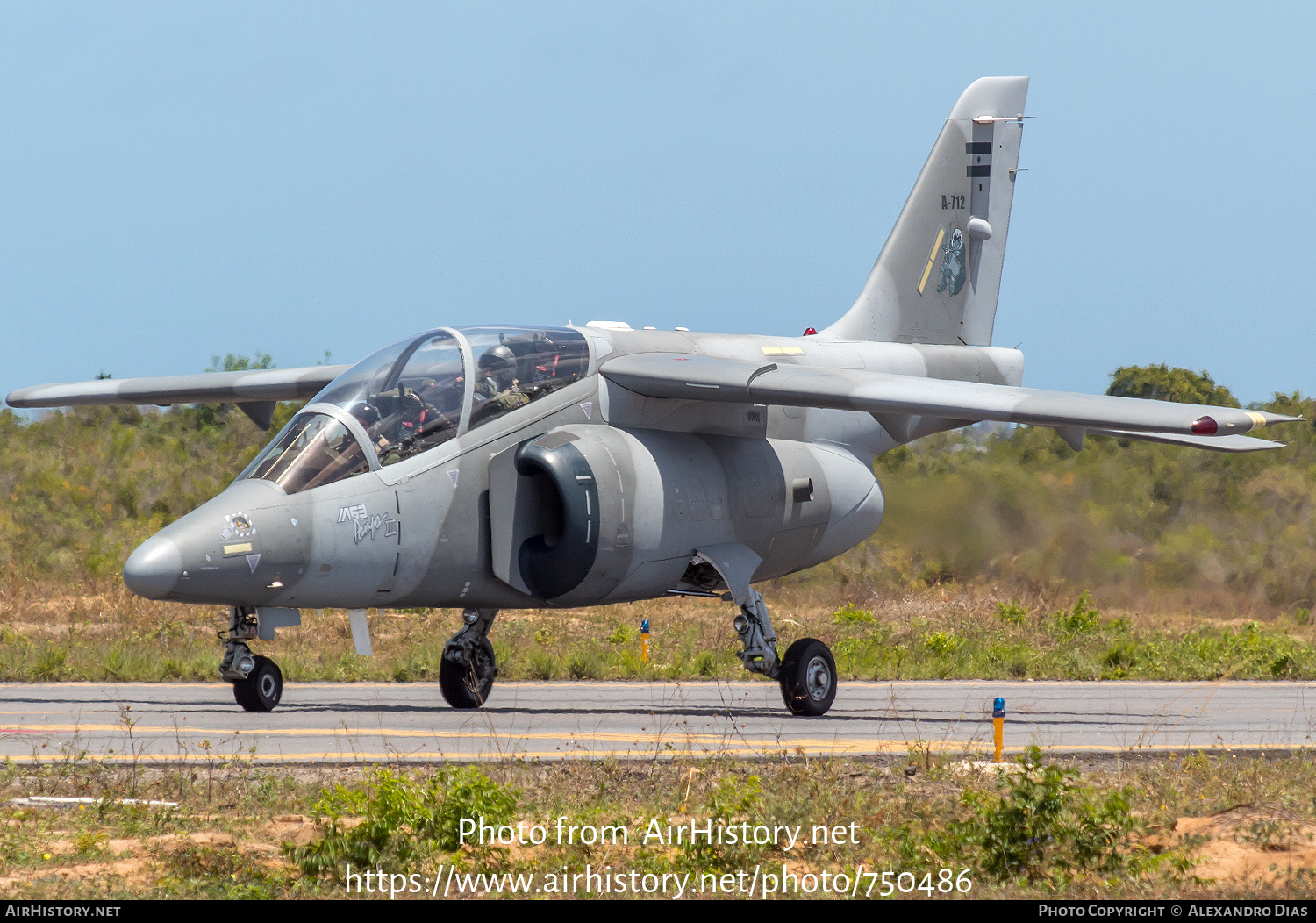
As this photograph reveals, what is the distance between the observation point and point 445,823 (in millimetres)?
7789

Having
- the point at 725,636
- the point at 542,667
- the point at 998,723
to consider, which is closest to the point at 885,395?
the point at 998,723

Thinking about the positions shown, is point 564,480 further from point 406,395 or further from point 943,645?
point 943,645

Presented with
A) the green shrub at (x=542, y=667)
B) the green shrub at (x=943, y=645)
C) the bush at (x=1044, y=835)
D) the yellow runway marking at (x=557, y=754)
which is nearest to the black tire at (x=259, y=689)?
the yellow runway marking at (x=557, y=754)

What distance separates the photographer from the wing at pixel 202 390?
708 inches

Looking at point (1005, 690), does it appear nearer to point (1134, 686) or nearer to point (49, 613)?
point (1134, 686)

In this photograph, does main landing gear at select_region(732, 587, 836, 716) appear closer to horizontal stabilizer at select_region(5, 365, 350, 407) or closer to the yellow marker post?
the yellow marker post

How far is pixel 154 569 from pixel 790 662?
6.68 m

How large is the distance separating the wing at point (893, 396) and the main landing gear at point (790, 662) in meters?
2.17

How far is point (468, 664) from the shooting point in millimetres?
15047

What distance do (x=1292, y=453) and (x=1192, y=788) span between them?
92.4 feet

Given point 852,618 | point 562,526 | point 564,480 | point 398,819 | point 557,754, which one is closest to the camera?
point 398,819

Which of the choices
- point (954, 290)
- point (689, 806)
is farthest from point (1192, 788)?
point (954, 290)

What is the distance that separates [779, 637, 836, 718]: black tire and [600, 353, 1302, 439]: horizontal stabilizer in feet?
8.78

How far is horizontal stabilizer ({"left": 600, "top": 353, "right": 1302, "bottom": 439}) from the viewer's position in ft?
43.4
